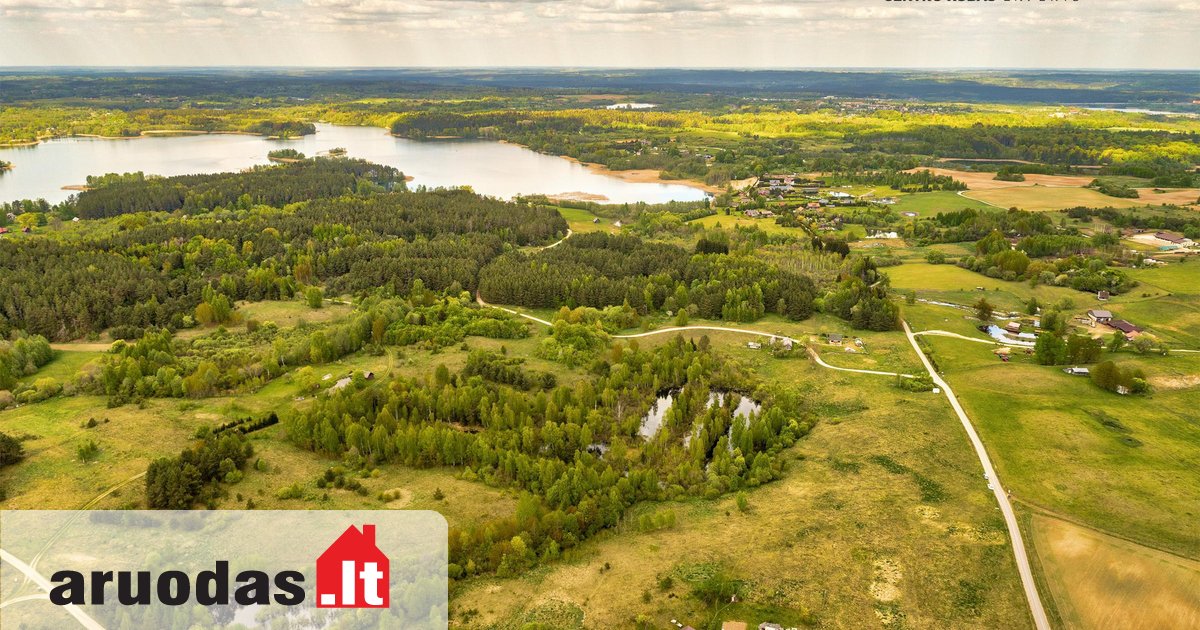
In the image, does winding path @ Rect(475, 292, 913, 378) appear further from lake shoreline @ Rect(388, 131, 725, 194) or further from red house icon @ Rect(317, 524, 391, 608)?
lake shoreline @ Rect(388, 131, 725, 194)

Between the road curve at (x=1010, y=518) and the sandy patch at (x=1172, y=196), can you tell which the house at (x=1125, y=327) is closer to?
the road curve at (x=1010, y=518)

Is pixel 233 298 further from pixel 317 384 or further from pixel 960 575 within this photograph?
pixel 960 575

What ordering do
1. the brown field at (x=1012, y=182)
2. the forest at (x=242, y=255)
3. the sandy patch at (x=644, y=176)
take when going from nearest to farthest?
the forest at (x=242, y=255), the brown field at (x=1012, y=182), the sandy patch at (x=644, y=176)

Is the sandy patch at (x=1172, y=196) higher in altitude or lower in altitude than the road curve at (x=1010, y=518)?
higher

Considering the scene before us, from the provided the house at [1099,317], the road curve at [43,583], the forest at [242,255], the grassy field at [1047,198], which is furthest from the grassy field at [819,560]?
the grassy field at [1047,198]

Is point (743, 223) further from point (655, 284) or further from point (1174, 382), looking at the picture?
point (1174, 382)

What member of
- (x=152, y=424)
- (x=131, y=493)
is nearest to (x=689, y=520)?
(x=131, y=493)

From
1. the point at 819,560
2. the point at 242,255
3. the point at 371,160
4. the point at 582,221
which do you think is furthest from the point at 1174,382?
the point at 371,160

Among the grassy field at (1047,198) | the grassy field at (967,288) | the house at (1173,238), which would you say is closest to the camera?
the grassy field at (967,288)
